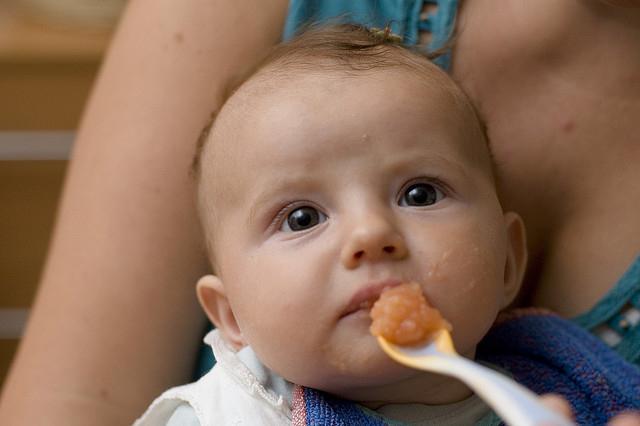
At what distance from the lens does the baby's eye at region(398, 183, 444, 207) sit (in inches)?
28.6

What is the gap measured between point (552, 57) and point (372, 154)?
13.4 inches

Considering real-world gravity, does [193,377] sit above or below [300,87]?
below

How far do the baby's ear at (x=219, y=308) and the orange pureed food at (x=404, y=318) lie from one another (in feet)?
0.70

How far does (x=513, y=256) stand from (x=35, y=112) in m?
1.30

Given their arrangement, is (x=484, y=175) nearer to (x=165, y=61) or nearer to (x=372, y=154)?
(x=372, y=154)

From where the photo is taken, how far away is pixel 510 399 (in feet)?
1.59

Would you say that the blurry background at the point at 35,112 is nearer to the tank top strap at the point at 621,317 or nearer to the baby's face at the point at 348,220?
the baby's face at the point at 348,220

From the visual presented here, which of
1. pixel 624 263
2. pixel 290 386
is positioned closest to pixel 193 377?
pixel 290 386

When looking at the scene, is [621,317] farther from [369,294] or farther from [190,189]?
[190,189]

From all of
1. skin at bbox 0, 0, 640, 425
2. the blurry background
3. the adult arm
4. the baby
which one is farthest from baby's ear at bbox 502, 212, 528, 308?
the blurry background

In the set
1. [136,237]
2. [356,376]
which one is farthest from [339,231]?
[136,237]

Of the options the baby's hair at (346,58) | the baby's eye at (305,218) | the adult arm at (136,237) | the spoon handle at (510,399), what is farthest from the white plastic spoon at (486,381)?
the adult arm at (136,237)

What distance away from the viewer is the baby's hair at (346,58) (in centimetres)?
77

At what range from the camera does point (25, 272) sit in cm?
199
